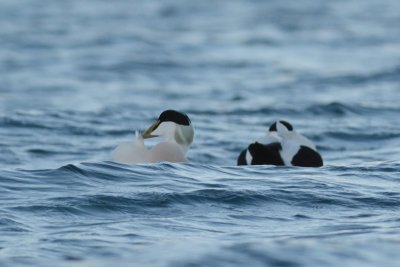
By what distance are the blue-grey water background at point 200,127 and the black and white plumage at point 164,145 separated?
713 millimetres

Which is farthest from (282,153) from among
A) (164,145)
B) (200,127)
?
(200,127)

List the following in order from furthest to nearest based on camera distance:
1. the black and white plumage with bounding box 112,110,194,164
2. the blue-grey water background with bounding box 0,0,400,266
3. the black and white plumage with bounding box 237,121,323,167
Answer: the black and white plumage with bounding box 112,110,194,164
the black and white plumage with bounding box 237,121,323,167
the blue-grey water background with bounding box 0,0,400,266

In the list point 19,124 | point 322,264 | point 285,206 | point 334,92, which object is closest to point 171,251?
point 322,264

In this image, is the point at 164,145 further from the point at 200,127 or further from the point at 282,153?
the point at 200,127

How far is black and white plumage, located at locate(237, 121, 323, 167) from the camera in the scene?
11797mm

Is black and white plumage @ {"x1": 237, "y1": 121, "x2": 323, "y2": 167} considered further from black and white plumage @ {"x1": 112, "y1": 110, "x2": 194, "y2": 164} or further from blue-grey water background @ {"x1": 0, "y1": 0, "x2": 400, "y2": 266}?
black and white plumage @ {"x1": 112, "y1": 110, "x2": 194, "y2": 164}

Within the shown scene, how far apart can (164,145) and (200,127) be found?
20.4 feet

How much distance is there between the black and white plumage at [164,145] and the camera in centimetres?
1206

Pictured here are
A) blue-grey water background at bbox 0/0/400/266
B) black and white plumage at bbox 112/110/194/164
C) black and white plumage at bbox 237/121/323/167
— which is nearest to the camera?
blue-grey water background at bbox 0/0/400/266

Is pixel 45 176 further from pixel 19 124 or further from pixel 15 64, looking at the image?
pixel 15 64

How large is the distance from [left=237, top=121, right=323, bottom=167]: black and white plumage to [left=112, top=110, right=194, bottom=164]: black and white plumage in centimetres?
67

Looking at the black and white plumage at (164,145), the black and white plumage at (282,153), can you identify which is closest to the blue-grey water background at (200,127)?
the black and white plumage at (282,153)

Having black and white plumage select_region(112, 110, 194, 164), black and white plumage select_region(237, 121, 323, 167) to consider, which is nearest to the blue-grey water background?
black and white plumage select_region(237, 121, 323, 167)

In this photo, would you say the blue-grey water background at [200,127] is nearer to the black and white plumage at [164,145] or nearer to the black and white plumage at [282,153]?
the black and white plumage at [282,153]
